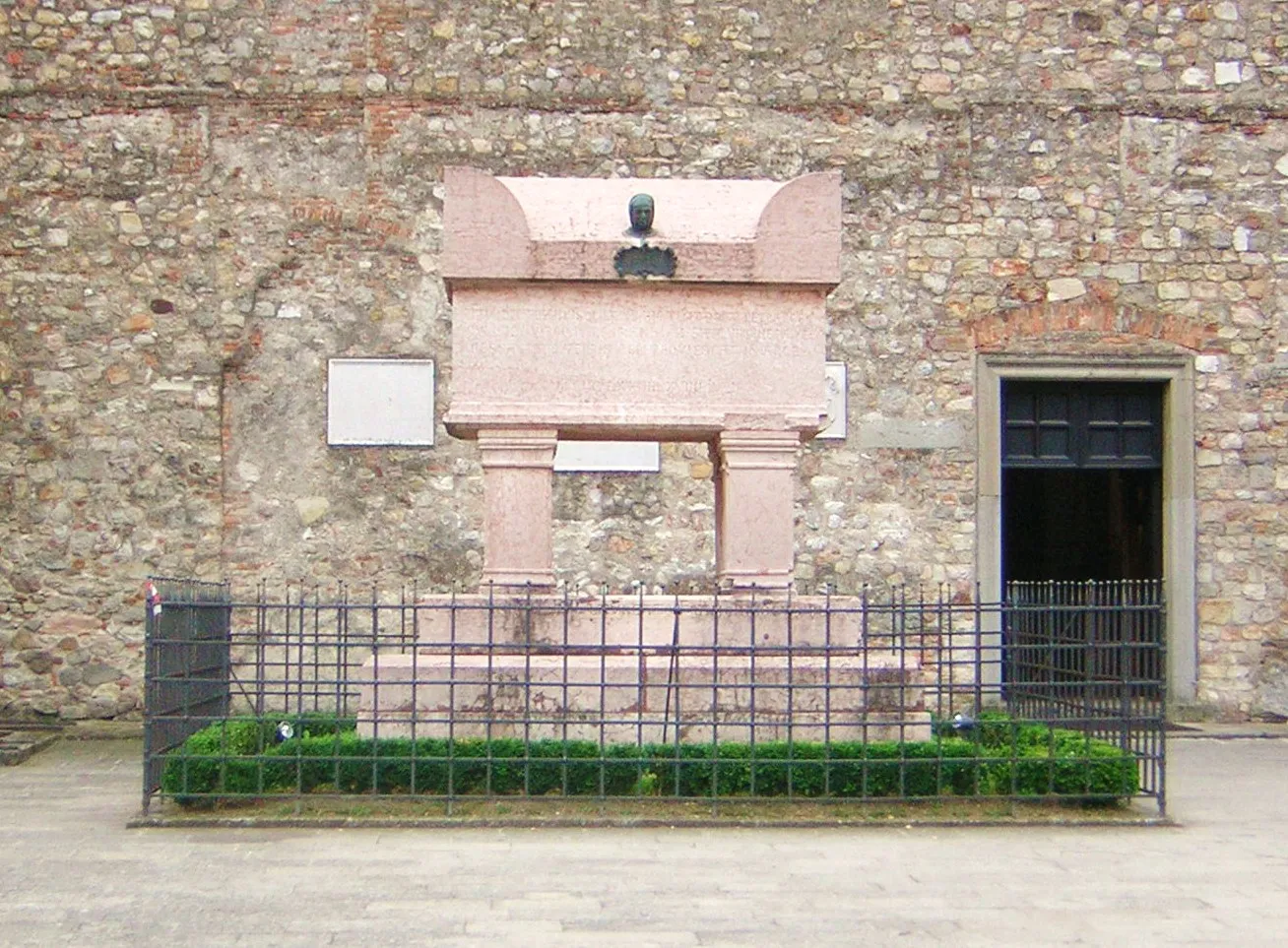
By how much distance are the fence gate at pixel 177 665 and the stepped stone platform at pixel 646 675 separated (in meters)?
0.80

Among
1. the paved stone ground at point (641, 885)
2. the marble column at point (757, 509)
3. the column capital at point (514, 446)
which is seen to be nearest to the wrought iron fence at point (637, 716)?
the marble column at point (757, 509)

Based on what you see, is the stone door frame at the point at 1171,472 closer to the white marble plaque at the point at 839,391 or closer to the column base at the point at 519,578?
the white marble plaque at the point at 839,391

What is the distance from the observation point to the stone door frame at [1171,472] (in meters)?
13.5

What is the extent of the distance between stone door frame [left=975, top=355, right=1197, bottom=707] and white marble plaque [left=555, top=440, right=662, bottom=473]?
7.94 feet

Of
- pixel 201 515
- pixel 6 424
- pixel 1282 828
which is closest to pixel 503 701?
pixel 1282 828

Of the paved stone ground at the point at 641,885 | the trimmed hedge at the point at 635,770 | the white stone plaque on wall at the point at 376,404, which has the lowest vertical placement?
the paved stone ground at the point at 641,885

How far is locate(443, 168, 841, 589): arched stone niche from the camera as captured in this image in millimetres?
9250

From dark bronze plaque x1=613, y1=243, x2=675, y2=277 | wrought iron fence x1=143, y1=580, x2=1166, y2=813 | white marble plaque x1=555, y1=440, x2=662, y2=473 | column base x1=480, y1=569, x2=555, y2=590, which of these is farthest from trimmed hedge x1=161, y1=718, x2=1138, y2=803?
white marble plaque x1=555, y1=440, x2=662, y2=473

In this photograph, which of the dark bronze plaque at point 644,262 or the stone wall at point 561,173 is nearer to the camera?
the dark bronze plaque at point 644,262

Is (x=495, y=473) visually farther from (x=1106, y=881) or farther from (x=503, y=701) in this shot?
(x=1106, y=881)

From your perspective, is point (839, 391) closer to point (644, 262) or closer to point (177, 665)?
point (644, 262)

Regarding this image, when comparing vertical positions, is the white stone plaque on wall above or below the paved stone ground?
above

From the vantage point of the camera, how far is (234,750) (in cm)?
855

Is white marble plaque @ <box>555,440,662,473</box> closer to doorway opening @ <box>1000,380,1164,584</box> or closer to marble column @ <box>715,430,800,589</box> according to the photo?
doorway opening @ <box>1000,380,1164,584</box>
